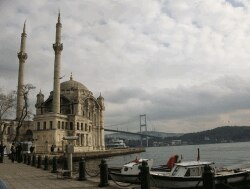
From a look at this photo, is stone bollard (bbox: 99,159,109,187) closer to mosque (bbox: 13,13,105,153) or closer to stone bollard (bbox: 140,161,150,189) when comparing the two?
stone bollard (bbox: 140,161,150,189)

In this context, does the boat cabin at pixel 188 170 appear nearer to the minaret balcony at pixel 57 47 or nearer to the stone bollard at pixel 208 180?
the stone bollard at pixel 208 180

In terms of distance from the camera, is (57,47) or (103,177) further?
(57,47)

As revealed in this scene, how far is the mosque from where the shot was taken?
77.1m

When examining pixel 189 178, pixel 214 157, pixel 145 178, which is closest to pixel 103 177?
pixel 145 178

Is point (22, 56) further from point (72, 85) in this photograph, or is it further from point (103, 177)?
point (103, 177)

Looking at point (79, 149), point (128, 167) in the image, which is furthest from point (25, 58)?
point (128, 167)

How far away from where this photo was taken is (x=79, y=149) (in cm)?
8350

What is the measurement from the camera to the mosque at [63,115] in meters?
77.1

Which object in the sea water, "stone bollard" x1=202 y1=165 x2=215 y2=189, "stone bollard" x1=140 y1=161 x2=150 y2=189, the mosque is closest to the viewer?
"stone bollard" x1=202 y1=165 x2=215 y2=189

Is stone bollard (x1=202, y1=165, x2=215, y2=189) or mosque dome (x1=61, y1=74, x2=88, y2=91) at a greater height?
mosque dome (x1=61, y1=74, x2=88, y2=91)

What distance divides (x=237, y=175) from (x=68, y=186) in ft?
34.9

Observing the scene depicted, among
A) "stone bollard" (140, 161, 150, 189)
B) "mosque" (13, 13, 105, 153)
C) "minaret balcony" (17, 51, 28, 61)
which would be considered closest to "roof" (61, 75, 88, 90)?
"mosque" (13, 13, 105, 153)

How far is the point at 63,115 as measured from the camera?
84.3m

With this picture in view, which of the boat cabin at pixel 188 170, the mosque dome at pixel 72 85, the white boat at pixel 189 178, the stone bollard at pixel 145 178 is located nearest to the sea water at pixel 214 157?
the white boat at pixel 189 178
